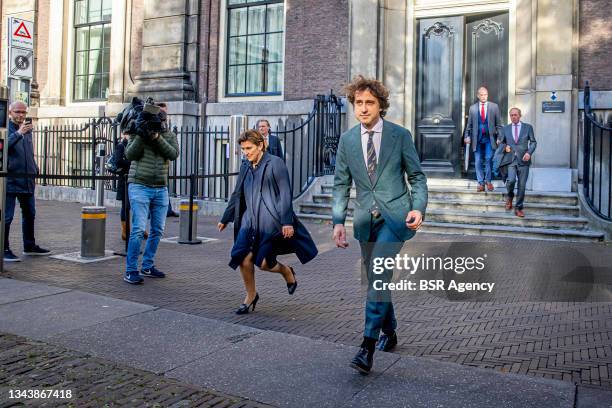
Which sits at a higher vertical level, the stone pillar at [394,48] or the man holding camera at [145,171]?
the stone pillar at [394,48]

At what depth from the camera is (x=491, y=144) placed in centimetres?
1146

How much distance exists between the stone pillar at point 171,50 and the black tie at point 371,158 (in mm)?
12951

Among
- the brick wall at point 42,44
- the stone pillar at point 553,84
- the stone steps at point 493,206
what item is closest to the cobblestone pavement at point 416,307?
the stone steps at point 493,206

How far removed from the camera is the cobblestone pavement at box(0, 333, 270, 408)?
11.8 feet

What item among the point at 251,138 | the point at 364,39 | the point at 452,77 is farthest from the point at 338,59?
the point at 251,138

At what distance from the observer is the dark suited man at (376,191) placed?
3992 millimetres

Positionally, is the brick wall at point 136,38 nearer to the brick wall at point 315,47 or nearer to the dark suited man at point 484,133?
the brick wall at point 315,47

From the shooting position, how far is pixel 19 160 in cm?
822

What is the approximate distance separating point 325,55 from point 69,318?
10858 millimetres

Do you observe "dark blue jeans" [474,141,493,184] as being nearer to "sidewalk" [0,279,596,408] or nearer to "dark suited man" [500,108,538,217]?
"dark suited man" [500,108,538,217]

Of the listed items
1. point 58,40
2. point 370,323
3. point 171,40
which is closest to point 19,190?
point 370,323

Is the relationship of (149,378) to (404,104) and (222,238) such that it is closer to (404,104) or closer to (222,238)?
(222,238)

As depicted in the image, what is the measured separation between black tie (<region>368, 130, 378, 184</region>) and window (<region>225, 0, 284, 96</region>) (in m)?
12.0

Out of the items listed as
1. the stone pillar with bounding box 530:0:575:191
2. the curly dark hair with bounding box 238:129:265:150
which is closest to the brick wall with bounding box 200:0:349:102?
the stone pillar with bounding box 530:0:575:191
